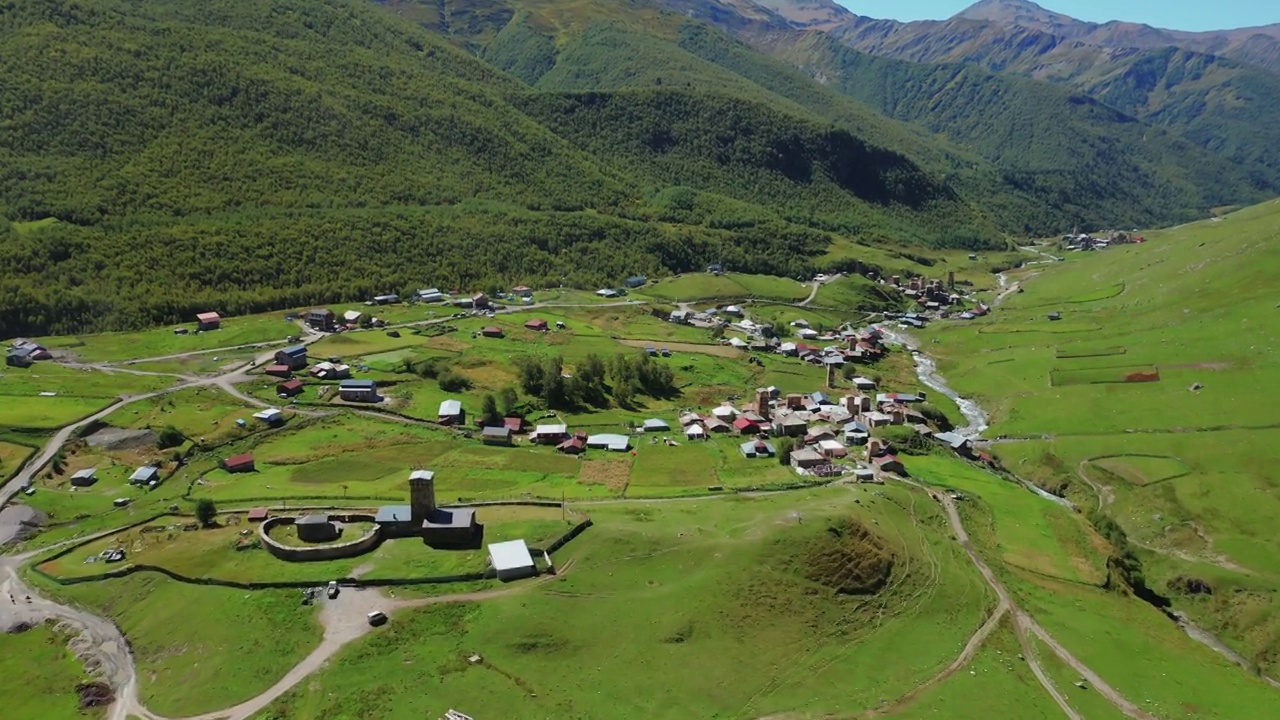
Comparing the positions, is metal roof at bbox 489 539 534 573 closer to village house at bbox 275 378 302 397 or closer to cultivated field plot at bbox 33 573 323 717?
cultivated field plot at bbox 33 573 323 717

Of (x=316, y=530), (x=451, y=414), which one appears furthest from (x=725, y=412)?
(x=316, y=530)

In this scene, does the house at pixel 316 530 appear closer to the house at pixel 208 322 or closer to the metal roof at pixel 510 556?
the metal roof at pixel 510 556

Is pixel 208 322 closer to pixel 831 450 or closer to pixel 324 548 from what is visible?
pixel 324 548

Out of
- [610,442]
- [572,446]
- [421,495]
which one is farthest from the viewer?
[610,442]

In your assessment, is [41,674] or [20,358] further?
[20,358]

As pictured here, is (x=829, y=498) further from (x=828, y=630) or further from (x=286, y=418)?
(x=286, y=418)

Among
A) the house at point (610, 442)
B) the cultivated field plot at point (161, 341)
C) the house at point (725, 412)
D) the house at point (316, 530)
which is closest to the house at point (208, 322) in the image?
the cultivated field plot at point (161, 341)

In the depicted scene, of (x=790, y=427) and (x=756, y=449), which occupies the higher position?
(x=790, y=427)
